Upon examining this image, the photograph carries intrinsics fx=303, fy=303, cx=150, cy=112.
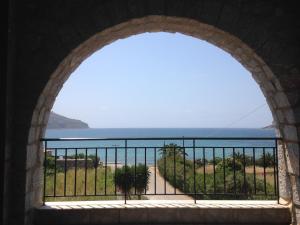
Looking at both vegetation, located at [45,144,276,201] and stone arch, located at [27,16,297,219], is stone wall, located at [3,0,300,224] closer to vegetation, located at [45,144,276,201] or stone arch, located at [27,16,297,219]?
stone arch, located at [27,16,297,219]

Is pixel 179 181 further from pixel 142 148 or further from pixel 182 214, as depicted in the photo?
pixel 182 214

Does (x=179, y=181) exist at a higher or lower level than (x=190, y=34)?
lower

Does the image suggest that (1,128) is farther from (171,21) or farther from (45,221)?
(171,21)

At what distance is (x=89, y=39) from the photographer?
337 cm

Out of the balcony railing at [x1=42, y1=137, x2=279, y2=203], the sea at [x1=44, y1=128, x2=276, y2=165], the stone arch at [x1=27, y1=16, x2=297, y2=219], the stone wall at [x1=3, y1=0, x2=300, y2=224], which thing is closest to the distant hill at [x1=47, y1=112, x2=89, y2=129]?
the sea at [x1=44, y1=128, x2=276, y2=165]

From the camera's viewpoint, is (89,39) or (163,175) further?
(163,175)

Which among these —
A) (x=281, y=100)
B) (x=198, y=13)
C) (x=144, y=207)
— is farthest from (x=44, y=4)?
(x=281, y=100)

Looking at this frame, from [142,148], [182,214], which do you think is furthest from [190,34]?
[182,214]

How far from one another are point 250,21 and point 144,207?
8.35ft

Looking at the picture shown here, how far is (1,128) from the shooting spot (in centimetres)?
313

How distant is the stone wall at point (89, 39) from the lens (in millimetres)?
3318

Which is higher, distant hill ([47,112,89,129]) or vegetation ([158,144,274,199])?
distant hill ([47,112,89,129])

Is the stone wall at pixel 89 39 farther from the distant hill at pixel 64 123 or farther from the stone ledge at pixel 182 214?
the distant hill at pixel 64 123

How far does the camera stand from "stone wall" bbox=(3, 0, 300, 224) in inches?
131
